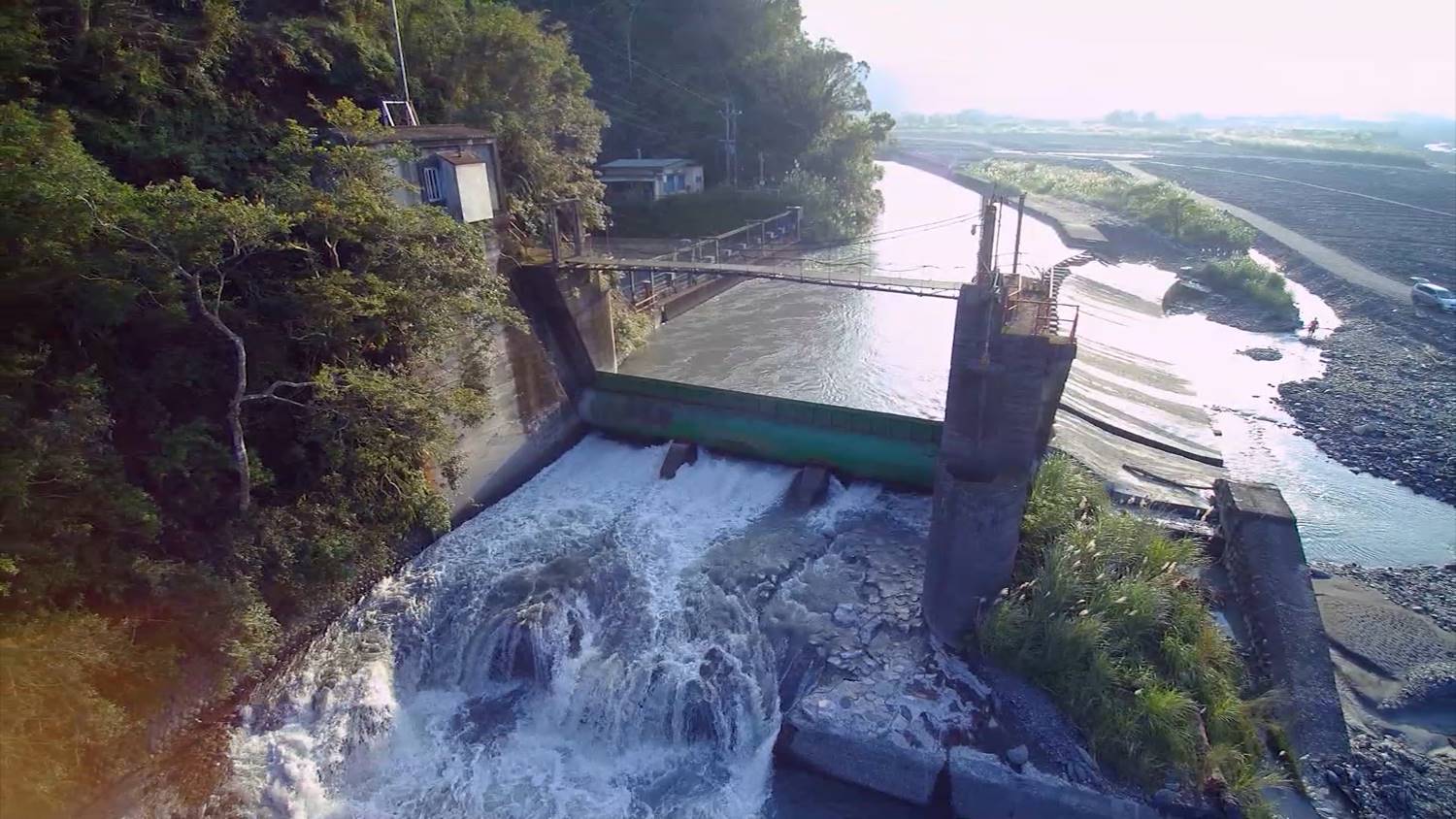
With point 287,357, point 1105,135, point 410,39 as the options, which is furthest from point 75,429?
point 1105,135

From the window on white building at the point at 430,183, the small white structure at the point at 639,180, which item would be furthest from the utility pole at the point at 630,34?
the window on white building at the point at 430,183

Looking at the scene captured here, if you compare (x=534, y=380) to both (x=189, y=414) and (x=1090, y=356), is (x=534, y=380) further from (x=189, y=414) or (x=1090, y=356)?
(x=1090, y=356)

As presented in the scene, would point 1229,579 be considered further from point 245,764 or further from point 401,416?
point 245,764

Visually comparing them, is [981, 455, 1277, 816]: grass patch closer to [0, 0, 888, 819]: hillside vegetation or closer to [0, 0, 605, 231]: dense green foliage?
[0, 0, 888, 819]: hillside vegetation

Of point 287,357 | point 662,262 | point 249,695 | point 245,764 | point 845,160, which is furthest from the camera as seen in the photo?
point 845,160

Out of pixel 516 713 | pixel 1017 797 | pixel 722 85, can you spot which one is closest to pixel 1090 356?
pixel 1017 797

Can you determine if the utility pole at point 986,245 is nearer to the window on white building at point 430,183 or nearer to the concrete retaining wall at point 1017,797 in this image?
the concrete retaining wall at point 1017,797
